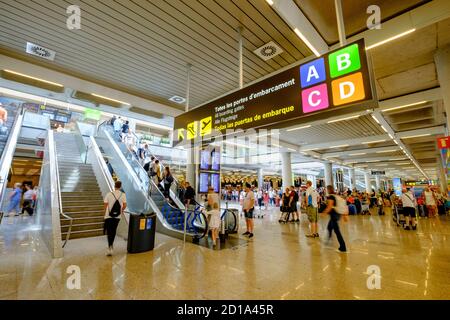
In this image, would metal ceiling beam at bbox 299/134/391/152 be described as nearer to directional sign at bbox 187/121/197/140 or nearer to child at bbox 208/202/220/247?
child at bbox 208/202/220/247

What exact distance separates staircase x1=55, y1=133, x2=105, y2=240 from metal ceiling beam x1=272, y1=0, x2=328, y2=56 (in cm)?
724

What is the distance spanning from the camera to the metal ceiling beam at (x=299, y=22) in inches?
135

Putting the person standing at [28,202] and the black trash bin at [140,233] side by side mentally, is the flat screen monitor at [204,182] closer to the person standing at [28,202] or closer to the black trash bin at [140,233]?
the black trash bin at [140,233]

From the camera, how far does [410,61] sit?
552 cm

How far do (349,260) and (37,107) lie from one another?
66.9 feet

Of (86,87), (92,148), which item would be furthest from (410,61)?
(92,148)

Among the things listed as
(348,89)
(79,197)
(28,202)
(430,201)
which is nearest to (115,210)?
(79,197)

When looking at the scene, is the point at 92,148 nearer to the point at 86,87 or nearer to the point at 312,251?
the point at 86,87

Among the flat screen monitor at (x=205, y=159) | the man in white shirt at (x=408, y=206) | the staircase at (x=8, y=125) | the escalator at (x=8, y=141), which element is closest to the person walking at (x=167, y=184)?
the flat screen monitor at (x=205, y=159)

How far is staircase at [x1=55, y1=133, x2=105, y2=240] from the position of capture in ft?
20.5

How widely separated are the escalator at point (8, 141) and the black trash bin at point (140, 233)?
4130 millimetres

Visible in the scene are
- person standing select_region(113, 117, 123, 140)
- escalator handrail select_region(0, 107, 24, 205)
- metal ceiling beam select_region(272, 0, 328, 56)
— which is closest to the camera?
metal ceiling beam select_region(272, 0, 328, 56)

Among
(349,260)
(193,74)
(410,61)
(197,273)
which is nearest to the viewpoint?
(197,273)

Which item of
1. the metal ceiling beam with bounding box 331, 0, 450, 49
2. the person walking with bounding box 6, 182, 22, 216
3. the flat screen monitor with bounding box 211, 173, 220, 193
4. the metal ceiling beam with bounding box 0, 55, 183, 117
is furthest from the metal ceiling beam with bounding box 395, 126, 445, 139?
the person walking with bounding box 6, 182, 22, 216
